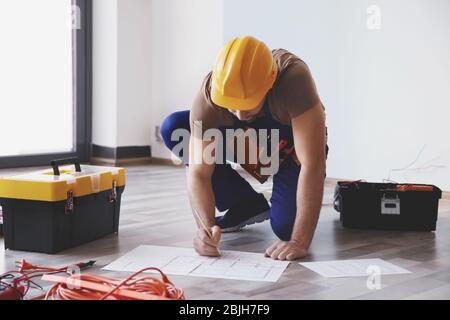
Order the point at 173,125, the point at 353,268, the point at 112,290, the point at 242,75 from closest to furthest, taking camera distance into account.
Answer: the point at 112,290
the point at 242,75
the point at 353,268
the point at 173,125

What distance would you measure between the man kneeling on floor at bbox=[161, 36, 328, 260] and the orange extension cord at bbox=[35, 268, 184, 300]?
21.7 inches

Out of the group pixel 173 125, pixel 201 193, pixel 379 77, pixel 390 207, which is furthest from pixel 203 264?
pixel 379 77

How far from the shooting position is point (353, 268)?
2.21 m

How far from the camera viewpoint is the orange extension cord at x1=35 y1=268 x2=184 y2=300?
1.68 meters

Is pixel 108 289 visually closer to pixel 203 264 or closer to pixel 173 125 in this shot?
pixel 203 264

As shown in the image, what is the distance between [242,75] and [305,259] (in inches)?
27.5

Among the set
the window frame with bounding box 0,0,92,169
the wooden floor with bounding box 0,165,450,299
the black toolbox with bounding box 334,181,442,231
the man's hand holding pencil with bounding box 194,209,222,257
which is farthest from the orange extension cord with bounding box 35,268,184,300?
the window frame with bounding box 0,0,92,169

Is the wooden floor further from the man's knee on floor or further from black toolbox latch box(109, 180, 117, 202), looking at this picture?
the man's knee on floor

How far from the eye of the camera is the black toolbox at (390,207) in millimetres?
2908

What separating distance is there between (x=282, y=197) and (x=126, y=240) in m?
0.63

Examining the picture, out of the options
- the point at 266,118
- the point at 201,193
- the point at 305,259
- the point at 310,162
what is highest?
the point at 266,118

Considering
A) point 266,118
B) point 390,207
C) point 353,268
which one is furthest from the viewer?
point 390,207

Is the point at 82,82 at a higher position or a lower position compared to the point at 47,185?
higher

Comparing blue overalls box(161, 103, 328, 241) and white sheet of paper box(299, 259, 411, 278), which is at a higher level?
blue overalls box(161, 103, 328, 241)
